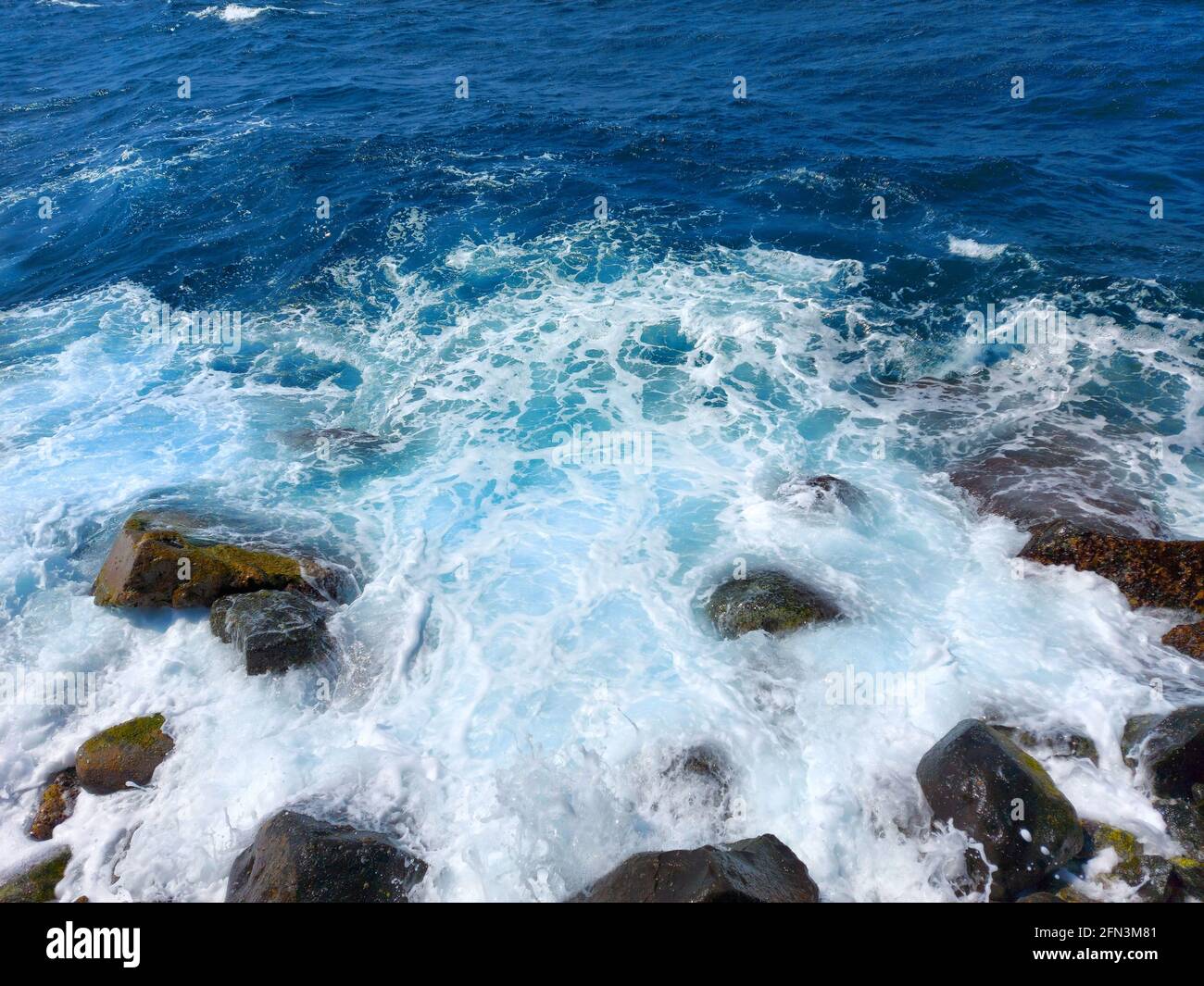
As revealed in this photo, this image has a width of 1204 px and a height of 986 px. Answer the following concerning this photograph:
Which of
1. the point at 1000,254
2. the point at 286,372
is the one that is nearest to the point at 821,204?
the point at 1000,254

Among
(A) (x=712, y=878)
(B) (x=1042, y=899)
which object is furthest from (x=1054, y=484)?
(A) (x=712, y=878)

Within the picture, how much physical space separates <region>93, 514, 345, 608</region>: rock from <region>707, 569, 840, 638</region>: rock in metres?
7.22

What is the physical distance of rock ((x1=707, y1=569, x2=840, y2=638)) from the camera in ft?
40.5

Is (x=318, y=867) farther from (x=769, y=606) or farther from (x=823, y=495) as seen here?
(x=823, y=495)

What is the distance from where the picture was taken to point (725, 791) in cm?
1011

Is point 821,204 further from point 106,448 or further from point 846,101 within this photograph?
point 106,448

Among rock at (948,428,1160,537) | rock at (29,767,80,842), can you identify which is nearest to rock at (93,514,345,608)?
rock at (29,767,80,842)

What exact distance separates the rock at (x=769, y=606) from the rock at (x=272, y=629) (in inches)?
267

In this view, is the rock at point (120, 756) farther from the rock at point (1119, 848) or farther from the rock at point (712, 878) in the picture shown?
the rock at point (1119, 848)

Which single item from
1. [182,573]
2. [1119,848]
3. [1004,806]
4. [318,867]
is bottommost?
[1119,848]

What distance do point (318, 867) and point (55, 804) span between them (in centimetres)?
484

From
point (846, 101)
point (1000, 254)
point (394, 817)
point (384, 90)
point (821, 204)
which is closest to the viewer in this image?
point (394, 817)
